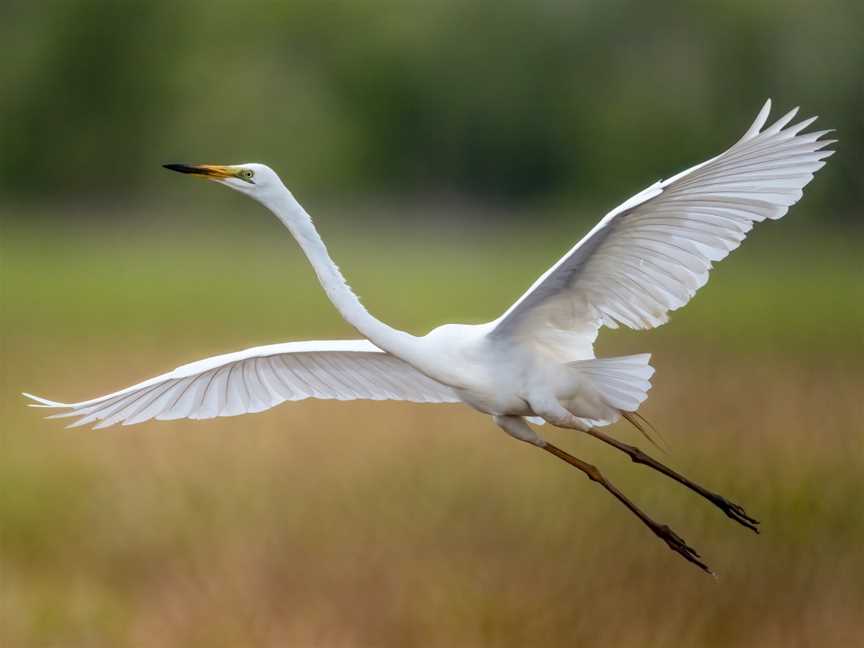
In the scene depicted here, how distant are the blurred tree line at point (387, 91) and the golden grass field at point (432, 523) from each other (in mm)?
15799

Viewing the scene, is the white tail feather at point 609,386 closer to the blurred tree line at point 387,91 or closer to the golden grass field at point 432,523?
the golden grass field at point 432,523

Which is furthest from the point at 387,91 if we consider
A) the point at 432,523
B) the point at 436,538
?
the point at 436,538

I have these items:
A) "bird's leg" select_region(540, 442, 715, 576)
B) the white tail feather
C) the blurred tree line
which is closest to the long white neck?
the white tail feather

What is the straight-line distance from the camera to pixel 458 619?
Result: 23.1 feet

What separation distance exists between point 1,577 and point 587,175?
2167 cm

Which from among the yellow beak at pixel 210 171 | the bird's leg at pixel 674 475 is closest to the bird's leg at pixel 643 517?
the bird's leg at pixel 674 475

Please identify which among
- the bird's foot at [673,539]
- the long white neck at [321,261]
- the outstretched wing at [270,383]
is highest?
the long white neck at [321,261]

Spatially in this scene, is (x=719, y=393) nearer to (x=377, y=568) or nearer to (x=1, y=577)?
(x=377, y=568)

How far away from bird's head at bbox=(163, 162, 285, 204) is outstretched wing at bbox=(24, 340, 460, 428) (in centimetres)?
65

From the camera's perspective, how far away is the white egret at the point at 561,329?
4.24m

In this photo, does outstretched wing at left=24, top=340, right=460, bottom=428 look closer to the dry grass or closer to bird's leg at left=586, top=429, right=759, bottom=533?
bird's leg at left=586, top=429, right=759, bottom=533

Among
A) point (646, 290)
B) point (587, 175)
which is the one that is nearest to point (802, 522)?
point (646, 290)

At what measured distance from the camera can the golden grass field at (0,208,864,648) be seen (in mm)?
7023

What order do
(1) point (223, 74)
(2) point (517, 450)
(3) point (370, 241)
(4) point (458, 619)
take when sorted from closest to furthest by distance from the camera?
(4) point (458, 619) < (2) point (517, 450) < (3) point (370, 241) < (1) point (223, 74)
